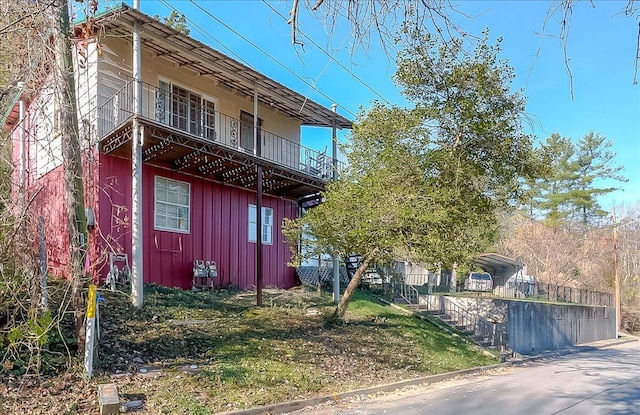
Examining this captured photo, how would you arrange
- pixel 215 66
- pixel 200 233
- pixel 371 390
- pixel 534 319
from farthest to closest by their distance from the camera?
1. pixel 534 319
2. pixel 200 233
3. pixel 215 66
4. pixel 371 390

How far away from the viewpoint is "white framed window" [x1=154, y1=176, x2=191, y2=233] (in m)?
14.6

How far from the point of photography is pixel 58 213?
13172 mm

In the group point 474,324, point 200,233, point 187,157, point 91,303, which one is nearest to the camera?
point 91,303

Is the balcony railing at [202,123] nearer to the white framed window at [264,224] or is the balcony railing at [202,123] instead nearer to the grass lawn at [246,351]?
the white framed window at [264,224]

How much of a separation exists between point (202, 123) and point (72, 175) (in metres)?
8.66

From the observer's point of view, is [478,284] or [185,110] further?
[478,284]

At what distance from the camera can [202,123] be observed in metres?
15.8

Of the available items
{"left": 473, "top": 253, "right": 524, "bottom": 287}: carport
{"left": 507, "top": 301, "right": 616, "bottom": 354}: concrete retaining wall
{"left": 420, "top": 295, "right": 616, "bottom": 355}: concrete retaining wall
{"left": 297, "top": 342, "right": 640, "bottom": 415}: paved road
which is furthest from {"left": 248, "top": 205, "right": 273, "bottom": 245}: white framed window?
{"left": 473, "top": 253, "right": 524, "bottom": 287}: carport

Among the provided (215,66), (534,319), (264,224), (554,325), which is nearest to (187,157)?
(215,66)

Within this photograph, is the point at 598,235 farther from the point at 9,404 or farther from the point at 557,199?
the point at 9,404

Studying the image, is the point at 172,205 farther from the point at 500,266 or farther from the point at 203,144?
the point at 500,266

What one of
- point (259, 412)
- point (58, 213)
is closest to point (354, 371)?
point (259, 412)

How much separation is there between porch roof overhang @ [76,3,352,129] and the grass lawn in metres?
4.98

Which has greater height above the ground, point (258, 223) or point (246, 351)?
point (258, 223)
